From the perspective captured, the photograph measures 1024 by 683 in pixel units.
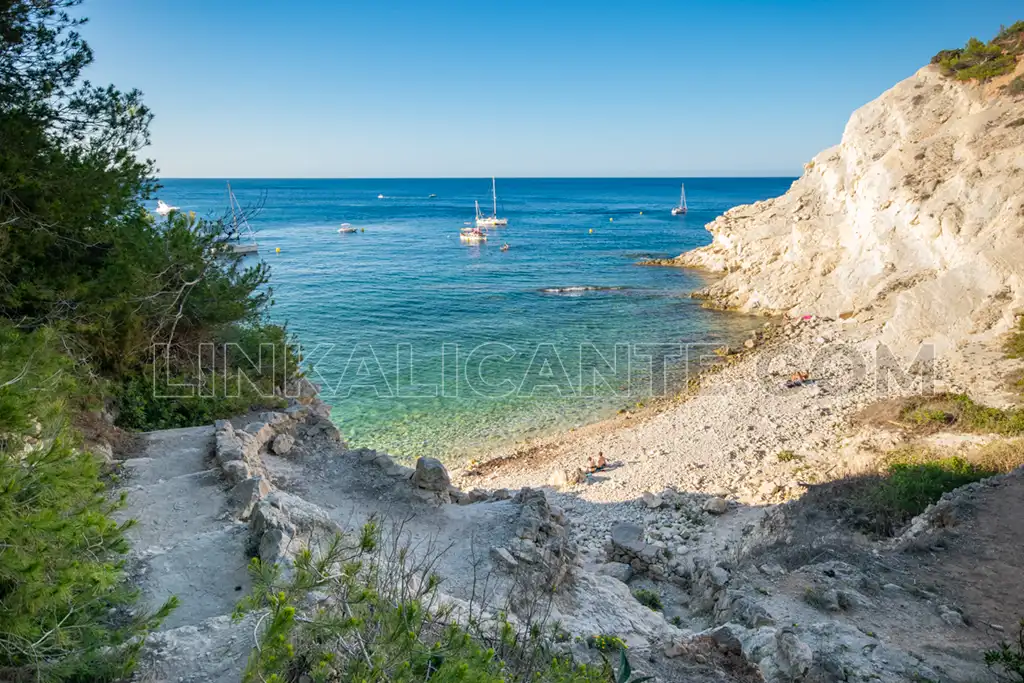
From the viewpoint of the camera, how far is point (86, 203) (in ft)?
29.4

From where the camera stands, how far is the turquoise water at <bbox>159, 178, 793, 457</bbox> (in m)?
21.0

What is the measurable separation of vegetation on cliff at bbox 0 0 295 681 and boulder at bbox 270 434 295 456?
181cm

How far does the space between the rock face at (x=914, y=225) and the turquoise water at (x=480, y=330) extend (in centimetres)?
455

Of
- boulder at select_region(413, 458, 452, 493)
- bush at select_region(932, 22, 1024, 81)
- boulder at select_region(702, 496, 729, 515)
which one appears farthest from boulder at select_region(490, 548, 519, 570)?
bush at select_region(932, 22, 1024, 81)

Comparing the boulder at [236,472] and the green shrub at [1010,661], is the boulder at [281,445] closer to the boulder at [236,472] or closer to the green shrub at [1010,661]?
the boulder at [236,472]

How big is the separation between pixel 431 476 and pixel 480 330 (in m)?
21.6

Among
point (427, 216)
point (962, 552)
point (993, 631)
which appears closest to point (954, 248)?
point (962, 552)

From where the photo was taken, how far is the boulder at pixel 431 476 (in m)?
9.64

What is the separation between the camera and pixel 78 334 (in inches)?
366

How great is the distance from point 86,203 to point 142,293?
1.73 meters

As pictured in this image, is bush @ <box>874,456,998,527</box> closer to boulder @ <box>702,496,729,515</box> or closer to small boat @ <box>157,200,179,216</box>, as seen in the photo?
boulder @ <box>702,496,729,515</box>

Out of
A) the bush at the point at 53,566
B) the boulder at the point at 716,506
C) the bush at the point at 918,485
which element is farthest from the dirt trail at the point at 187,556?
the bush at the point at 918,485

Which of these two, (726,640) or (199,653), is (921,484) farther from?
(199,653)

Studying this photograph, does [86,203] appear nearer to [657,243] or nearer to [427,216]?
[657,243]
